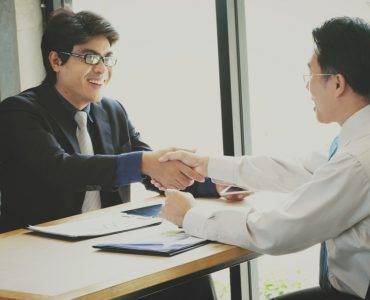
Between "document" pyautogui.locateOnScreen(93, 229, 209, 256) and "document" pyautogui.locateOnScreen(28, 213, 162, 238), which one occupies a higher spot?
"document" pyautogui.locateOnScreen(93, 229, 209, 256)

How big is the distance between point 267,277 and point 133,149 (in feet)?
3.28

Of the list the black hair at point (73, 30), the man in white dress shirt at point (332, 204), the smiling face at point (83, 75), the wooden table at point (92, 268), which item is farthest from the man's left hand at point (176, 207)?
the black hair at point (73, 30)

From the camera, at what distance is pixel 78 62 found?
100 inches

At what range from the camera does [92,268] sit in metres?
1.35

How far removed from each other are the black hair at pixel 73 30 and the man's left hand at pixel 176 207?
44.2 inches

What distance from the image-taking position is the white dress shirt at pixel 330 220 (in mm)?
1322

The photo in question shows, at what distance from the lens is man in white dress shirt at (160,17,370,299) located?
1.33 metres

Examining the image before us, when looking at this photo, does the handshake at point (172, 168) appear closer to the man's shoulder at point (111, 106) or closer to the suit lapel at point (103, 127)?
the suit lapel at point (103, 127)

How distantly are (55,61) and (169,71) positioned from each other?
2.27 ft

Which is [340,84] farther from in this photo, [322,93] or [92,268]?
[92,268]

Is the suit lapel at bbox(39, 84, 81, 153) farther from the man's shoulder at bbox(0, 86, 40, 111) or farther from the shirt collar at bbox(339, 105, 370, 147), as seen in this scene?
the shirt collar at bbox(339, 105, 370, 147)

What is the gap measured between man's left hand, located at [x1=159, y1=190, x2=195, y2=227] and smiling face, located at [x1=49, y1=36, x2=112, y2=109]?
0.99 meters

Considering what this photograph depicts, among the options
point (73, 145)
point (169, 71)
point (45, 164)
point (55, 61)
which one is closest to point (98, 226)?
point (45, 164)

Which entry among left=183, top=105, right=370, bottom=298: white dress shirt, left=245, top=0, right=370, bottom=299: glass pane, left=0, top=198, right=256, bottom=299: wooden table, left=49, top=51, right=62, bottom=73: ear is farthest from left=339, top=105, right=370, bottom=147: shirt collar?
left=49, top=51, right=62, bottom=73: ear
